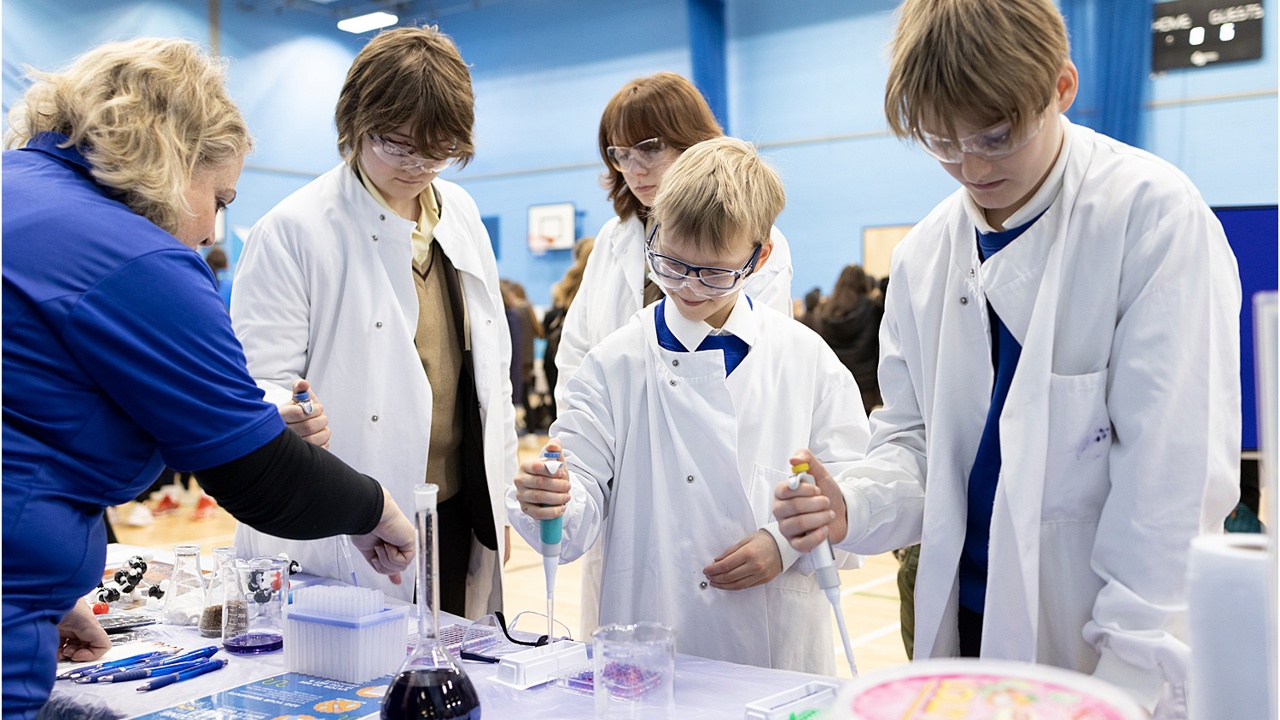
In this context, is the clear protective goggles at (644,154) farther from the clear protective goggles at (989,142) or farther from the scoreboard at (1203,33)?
the scoreboard at (1203,33)

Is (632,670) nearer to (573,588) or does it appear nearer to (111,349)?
(111,349)

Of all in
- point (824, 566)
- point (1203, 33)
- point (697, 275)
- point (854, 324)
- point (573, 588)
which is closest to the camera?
point (824, 566)

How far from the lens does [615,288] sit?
2500 mm

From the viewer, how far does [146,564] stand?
75.5 inches

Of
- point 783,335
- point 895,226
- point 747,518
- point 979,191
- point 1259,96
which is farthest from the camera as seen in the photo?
point 895,226

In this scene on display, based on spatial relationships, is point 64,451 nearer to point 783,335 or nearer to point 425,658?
point 425,658

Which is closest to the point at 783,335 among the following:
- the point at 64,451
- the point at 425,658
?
the point at 425,658

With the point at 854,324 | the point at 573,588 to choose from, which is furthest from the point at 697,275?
the point at 854,324

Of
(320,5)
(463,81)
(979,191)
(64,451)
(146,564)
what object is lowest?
(146,564)

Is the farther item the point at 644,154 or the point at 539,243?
the point at 539,243

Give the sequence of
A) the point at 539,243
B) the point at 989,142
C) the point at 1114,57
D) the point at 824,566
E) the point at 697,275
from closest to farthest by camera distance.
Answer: the point at 989,142
the point at 824,566
the point at 697,275
the point at 1114,57
the point at 539,243

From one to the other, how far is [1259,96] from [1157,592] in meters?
7.27

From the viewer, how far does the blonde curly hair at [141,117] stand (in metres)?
1.22

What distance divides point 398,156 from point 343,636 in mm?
1033
